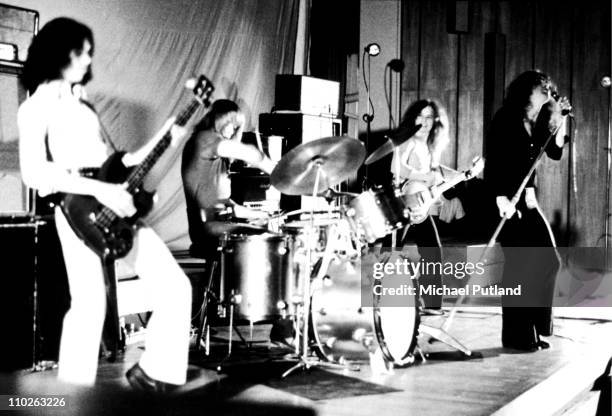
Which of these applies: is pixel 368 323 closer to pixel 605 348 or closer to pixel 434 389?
pixel 434 389

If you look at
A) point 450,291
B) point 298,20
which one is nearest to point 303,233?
point 450,291

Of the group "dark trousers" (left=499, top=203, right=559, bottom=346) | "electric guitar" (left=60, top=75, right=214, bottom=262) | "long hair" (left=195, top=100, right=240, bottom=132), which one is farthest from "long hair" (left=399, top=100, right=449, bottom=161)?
"electric guitar" (left=60, top=75, right=214, bottom=262)

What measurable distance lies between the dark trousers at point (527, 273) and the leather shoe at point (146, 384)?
235 cm

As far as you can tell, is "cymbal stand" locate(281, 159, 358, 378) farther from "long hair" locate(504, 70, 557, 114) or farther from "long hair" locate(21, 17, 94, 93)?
"long hair" locate(504, 70, 557, 114)

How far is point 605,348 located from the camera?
17.5ft

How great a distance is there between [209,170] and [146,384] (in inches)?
53.2

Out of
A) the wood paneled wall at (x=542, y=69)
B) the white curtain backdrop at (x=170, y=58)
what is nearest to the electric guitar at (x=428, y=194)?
the white curtain backdrop at (x=170, y=58)

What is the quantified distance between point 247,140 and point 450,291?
243 centimetres

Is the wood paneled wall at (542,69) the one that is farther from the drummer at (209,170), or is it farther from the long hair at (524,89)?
the drummer at (209,170)

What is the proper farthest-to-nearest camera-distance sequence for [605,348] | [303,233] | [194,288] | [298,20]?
[298,20] → [194,288] → [605,348] → [303,233]

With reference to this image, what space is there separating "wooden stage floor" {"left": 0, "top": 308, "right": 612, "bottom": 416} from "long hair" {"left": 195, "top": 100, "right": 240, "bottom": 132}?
140cm

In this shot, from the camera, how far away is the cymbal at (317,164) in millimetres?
4109

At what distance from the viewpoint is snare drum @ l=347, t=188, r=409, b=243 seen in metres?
4.27

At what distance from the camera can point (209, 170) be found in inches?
176
